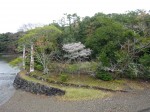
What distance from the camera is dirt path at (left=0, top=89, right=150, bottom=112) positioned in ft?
60.3

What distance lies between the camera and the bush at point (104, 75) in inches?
1016

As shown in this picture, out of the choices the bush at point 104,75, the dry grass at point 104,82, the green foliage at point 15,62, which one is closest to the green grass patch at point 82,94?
the dry grass at point 104,82

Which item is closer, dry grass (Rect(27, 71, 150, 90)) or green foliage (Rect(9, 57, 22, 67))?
dry grass (Rect(27, 71, 150, 90))

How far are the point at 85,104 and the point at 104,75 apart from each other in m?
6.87

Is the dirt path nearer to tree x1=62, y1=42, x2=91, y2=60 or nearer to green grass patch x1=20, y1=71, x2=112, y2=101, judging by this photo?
green grass patch x1=20, y1=71, x2=112, y2=101

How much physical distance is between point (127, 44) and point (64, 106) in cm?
1112

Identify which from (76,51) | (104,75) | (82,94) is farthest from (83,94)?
(76,51)

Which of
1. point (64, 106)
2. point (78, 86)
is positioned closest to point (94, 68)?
point (78, 86)

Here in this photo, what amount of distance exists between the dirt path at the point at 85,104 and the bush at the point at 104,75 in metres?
3.67

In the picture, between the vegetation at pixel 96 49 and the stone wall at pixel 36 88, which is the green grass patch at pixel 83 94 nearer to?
the stone wall at pixel 36 88

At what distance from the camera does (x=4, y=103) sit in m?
21.6

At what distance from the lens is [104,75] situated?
84.8ft

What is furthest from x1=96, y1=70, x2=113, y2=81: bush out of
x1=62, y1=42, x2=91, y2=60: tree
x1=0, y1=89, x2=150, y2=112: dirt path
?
x1=62, y1=42, x2=91, y2=60: tree

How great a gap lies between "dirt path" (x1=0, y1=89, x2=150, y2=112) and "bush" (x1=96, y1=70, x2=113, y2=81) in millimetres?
3671
